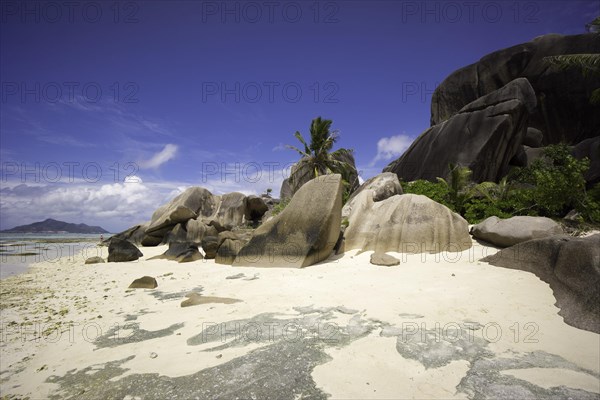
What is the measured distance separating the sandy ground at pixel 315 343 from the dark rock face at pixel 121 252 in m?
6.24

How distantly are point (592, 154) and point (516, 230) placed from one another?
67.2ft

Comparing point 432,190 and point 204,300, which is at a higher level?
point 432,190

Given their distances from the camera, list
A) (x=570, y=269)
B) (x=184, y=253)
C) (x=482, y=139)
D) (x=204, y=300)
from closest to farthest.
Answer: (x=570, y=269) → (x=204, y=300) → (x=184, y=253) → (x=482, y=139)

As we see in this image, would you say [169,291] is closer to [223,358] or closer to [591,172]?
[223,358]

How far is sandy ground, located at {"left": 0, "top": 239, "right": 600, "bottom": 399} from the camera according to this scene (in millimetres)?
2317

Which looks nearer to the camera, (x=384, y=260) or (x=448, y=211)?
(x=384, y=260)

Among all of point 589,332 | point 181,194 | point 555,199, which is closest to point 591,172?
point 555,199

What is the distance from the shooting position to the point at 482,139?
70.9 feet

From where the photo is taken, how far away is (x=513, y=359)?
2580 mm

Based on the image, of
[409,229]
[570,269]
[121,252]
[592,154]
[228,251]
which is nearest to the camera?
[570,269]

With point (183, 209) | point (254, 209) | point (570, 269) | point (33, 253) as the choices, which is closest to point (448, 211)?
point (570, 269)

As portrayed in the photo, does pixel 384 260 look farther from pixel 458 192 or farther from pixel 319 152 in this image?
pixel 319 152

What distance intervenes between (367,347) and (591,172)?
83.2 ft

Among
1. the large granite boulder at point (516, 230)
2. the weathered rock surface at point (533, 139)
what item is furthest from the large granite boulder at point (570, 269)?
the weathered rock surface at point (533, 139)
